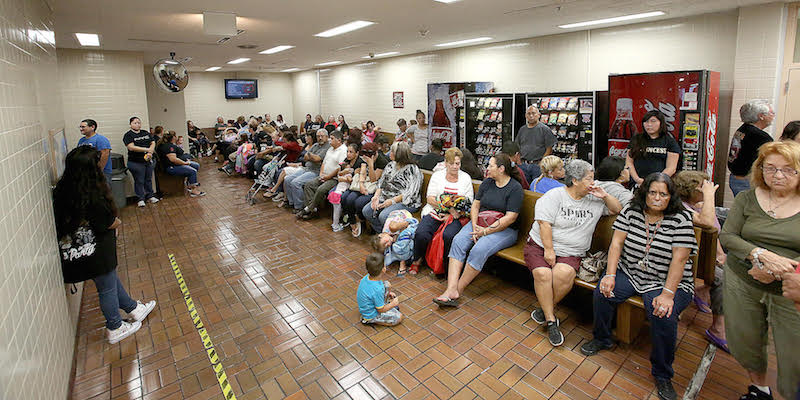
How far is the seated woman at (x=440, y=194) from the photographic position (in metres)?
4.70

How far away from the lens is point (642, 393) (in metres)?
2.85

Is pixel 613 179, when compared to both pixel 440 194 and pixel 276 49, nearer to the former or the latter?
pixel 440 194

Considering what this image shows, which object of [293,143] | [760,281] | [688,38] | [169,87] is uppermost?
[688,38]

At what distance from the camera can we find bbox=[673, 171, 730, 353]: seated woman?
3268 millimetres

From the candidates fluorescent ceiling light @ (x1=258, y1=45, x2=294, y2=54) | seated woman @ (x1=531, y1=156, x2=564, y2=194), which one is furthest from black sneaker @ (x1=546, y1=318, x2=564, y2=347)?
fluorescent ceiling light @ (x1=258, y1=45, x2=294, y2=54)

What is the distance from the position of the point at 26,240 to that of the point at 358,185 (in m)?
4.22

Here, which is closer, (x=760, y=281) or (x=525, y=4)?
(x=760, y=281)

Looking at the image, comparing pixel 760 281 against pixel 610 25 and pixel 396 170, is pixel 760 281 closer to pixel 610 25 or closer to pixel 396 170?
pixel 396 170

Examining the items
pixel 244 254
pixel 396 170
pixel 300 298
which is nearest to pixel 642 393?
pixel 300 298

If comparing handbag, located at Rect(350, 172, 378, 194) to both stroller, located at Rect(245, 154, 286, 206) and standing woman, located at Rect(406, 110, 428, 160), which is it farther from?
standing woman, located at Rect(406, 110, 428, 160)

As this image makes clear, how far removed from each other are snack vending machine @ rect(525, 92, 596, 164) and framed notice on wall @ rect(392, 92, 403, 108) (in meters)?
5.23

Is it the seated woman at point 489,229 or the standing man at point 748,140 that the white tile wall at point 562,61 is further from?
the seated woman at point 489,229

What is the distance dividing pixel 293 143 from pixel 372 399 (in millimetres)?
6413

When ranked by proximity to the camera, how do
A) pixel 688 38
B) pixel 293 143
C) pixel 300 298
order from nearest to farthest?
pixel 300 298, pixel 688 38, pixel 293 143
